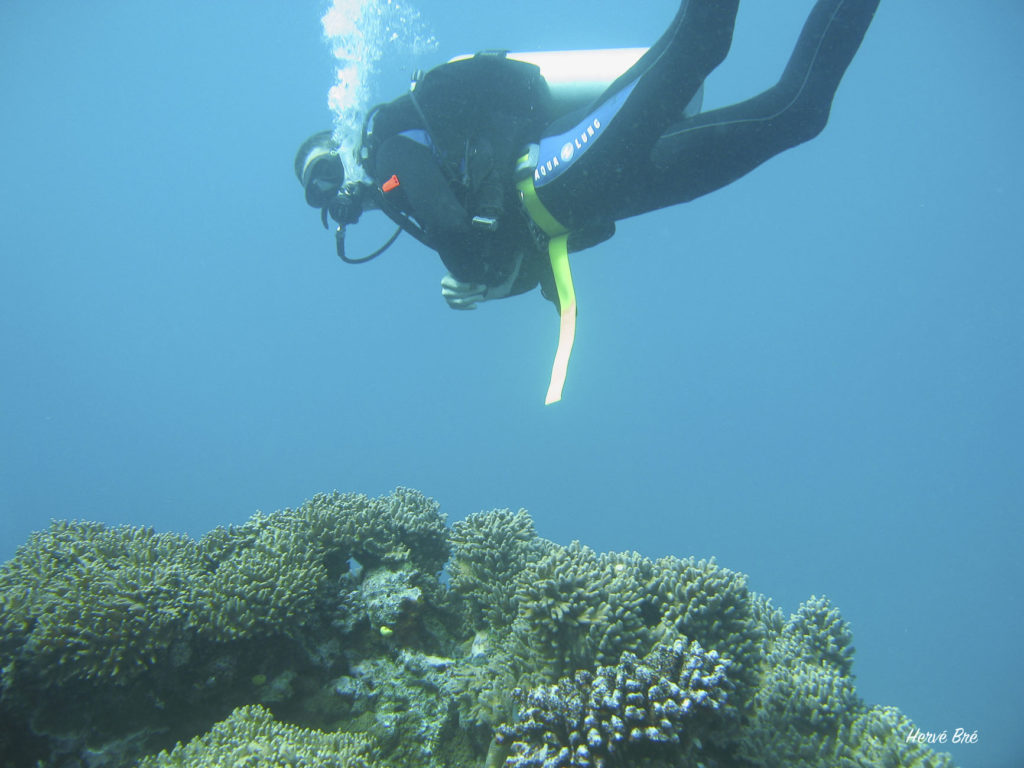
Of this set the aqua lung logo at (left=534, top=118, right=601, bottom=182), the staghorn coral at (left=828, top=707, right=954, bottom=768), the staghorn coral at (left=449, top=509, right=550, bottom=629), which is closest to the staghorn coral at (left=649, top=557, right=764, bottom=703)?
the staghorn coral at (left=828, top=707, right=954, bottom=768)

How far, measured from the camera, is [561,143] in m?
3.77

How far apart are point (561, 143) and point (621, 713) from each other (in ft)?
12.0

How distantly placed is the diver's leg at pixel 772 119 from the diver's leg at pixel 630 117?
0.78 feet

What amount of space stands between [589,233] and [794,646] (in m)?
3.66

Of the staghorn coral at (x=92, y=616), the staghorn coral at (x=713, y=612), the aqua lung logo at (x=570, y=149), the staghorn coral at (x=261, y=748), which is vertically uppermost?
the aqua lung logo at (x=570, y=149)

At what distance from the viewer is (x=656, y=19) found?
2362 inches

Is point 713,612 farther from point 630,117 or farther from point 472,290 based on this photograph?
point 630,117

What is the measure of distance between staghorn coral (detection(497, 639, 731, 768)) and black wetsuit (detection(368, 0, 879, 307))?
297 cm

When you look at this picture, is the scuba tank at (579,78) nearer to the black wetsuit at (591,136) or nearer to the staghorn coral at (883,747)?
the black wetsuit at (591,136)

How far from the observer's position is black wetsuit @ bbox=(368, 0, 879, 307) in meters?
3.24

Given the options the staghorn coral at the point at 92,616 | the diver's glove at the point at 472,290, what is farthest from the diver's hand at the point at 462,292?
the staghorn coral at the point at 92,616

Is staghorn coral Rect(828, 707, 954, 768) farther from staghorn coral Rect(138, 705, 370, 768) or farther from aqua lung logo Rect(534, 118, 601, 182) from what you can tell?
aqua lung logo Rect(534, 118, 601, 182)

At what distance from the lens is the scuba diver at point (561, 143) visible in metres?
3.27

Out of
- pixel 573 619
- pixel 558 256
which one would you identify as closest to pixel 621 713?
pixel 573 619
